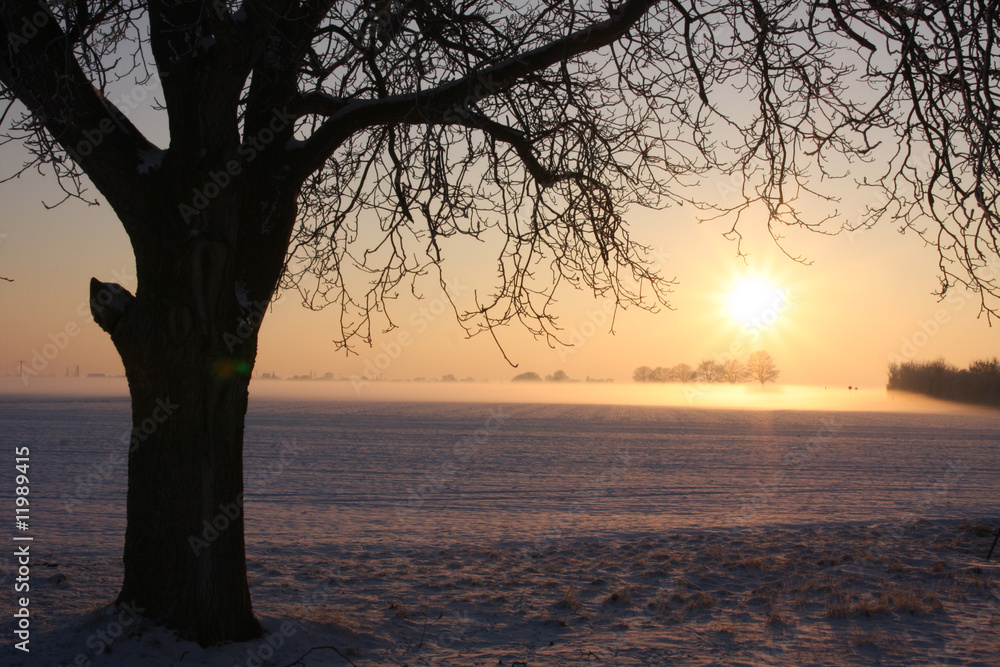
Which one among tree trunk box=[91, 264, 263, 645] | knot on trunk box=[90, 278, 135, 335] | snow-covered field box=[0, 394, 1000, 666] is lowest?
snow-covered field box=[0, 394, 1000, 666]

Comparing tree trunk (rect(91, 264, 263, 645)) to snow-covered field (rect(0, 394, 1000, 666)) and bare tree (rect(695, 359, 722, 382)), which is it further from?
bare tree (rect(695, 359, 722, 382))

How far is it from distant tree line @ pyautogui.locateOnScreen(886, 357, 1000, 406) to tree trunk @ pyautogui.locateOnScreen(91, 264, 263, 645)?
287 ft

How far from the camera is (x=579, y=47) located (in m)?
5.16

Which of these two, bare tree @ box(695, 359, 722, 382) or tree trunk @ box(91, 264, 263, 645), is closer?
tree trunk @ box(91, 264, 263, 645)

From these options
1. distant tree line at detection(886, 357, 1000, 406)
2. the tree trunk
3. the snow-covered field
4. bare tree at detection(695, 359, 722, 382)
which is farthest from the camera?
bare tree at detection(695, 359, 722, 382)

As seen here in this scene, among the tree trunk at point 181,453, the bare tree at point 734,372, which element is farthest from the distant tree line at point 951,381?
the tree trunk at point 181,453

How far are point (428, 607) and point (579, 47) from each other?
4.53 m

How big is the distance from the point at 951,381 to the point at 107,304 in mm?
98120

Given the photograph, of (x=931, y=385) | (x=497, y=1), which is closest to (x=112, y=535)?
(x=497, y=1)

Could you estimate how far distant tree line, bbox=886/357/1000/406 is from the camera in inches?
3044

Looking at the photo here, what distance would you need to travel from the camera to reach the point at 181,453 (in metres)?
4.58

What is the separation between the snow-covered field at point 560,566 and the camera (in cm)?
508

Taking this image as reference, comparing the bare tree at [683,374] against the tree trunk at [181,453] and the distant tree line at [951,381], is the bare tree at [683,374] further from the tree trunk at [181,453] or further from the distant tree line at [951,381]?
the tree trunk at [181,453]

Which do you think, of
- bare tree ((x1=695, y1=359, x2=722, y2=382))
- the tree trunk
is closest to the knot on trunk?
the tree trunk
